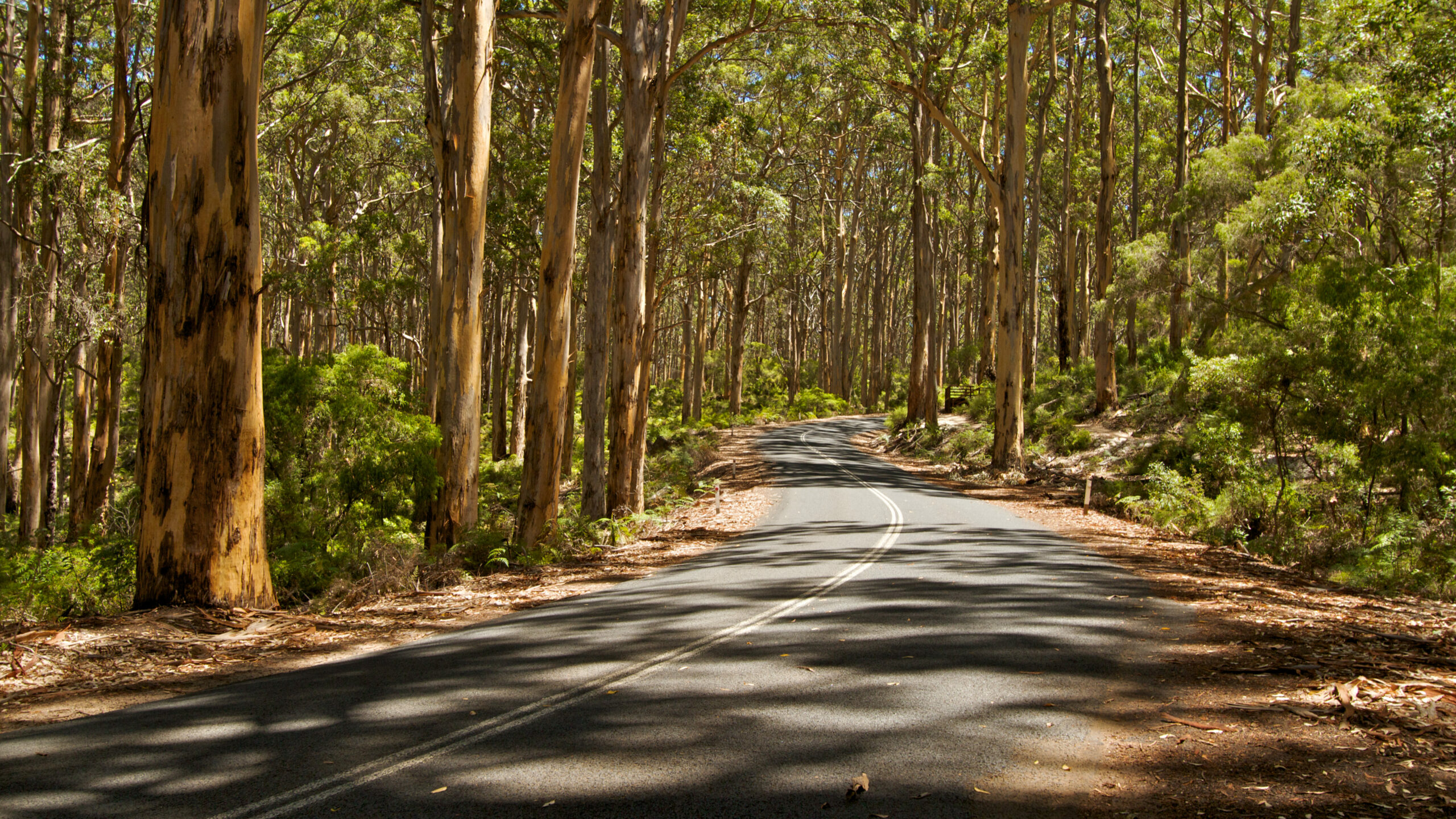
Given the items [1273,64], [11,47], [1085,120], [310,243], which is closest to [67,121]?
[11,47]

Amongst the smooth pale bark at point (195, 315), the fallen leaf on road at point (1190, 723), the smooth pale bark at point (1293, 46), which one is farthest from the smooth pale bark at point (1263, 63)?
the smooth pale bark at point (195, 315)

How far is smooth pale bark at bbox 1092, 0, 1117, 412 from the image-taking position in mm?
26516

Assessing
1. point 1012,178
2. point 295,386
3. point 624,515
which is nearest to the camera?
point 295,386

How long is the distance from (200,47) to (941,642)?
8050mm

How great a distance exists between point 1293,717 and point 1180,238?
23694 mm

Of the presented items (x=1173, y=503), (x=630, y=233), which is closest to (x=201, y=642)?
(x=630, y=233)

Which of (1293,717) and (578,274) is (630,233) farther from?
(1293,717)

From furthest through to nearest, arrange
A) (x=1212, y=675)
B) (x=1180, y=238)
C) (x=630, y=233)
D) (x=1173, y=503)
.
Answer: (x=1180, y=238)
(x=630, y=233)
(x=1173, y=503)
(x=1212, y=675)

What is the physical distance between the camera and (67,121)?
1809 centimetres

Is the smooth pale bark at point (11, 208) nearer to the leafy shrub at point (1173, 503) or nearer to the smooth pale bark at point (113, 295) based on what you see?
the smooth pale bark at point (113, 295)

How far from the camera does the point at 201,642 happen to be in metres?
7.28

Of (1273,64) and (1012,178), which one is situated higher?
(1273,64)

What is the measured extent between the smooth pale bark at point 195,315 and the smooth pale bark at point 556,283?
5.44 m

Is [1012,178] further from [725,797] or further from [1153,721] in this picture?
[725,797]
